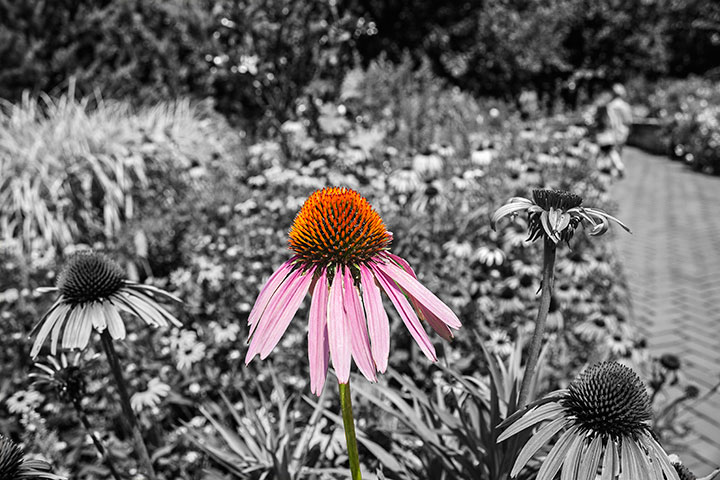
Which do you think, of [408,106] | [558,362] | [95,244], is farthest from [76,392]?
[408,106]

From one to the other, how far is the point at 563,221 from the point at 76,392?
1.10m

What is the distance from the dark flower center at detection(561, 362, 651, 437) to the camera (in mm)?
796

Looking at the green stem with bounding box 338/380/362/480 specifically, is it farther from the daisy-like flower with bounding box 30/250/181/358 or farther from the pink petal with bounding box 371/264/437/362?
the daisy-like flower with bounding box 30/250/181/358

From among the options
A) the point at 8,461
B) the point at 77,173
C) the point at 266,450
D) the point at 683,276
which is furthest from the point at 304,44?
the point at 8,461

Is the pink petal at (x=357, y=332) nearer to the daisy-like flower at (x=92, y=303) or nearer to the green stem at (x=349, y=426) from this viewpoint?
the green stem at (x=349, y=426)

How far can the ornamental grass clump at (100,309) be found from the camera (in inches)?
41.4

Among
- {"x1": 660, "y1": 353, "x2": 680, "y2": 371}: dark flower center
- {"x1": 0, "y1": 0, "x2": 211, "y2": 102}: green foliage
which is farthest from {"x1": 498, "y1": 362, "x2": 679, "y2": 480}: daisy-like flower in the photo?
{"x1": 0, "y1": 0, "x2": 211, "y2": 102}: green foliage

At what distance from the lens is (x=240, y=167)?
4.69 meters

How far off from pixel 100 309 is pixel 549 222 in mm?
914

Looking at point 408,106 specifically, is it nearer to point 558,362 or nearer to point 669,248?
point 669,248

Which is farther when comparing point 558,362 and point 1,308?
point 1,308

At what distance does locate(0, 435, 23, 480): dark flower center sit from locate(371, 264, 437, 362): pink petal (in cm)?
67

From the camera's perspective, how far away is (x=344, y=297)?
2.64 feet

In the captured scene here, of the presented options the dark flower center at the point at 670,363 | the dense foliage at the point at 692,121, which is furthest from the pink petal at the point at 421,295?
the dense foliage at the point at 692,121
